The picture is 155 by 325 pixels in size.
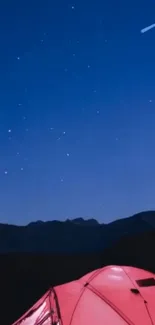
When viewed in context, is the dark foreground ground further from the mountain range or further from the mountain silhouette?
the mountain range

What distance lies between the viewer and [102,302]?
21.8 ft

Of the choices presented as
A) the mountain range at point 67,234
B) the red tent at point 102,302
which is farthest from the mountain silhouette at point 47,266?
the mountain range at point 67,234

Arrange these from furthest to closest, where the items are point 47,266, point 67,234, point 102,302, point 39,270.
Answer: point 67,234, point 47,266, point 39,270, point 102,302

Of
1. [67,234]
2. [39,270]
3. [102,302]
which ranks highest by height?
[102,302]

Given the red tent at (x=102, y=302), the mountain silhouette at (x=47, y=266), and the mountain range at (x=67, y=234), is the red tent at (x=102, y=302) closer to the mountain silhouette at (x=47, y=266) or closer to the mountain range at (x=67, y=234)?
the mountain silhouette at (x=47, y=266)

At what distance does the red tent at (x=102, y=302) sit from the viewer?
6.29m

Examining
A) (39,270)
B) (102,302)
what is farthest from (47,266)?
(102,302)

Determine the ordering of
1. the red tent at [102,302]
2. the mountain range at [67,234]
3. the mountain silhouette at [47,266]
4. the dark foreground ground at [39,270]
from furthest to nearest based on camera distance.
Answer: the mountain range at [67,234], the mountain silhouette at [47,266], the dark foreground ground at [39,270], the red tent at [102,302]

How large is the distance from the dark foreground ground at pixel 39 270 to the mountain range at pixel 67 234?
36.6 m

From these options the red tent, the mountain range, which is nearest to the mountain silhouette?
the red tent

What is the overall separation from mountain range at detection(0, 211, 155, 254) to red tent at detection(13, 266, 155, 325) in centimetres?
5153

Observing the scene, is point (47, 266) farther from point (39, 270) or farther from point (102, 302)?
point (102, 302)

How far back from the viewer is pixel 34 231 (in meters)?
74.7

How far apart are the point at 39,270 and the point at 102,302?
12.7m
